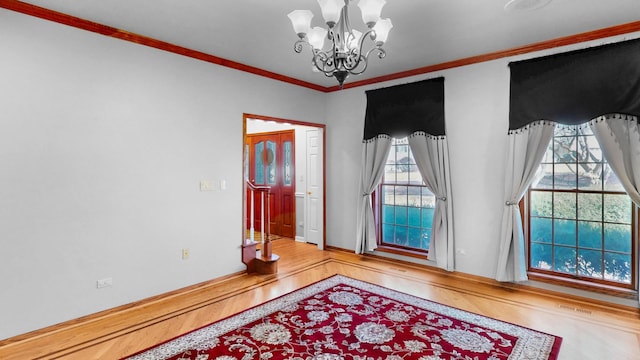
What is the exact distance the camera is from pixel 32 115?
9.05ft

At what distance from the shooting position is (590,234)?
136 inches

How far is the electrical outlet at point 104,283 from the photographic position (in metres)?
3.12

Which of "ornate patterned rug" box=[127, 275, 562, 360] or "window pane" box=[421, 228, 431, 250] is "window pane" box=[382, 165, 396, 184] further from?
"ornate patterned rug" box=[127, 275, 562, 360]

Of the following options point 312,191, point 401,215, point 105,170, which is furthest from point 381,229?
point 105,170

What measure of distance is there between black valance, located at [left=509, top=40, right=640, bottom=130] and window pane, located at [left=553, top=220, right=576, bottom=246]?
1102 mm

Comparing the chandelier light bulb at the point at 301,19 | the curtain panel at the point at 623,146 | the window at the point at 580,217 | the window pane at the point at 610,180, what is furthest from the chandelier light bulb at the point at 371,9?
the window pane at the point at 610,180

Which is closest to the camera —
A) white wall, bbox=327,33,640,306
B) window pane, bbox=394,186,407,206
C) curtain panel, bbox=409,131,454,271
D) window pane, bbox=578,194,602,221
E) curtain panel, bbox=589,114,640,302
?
curtain panel, bbox=589,114,640,302

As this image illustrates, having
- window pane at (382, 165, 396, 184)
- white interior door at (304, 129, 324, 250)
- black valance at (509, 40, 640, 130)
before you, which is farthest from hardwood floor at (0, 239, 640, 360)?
black valance at (509, 40, 640, 130)

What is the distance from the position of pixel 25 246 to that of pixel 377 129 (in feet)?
13.8

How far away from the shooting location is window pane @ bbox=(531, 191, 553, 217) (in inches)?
145

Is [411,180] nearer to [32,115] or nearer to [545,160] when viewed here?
[545,160]

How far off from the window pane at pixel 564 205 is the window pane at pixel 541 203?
0.05m

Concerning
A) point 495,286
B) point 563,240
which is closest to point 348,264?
point 495,286

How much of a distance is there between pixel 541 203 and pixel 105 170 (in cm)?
470
